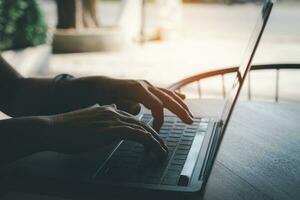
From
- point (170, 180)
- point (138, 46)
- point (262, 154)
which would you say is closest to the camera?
point (170, 180)

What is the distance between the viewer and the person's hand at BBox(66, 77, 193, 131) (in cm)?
142

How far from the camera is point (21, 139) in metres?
1.13

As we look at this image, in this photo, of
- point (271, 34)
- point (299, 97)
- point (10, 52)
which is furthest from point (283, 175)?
point (271, 34)

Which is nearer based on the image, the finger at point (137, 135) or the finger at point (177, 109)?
the finger at point (137, 135)

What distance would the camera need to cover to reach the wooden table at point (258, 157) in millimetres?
1070

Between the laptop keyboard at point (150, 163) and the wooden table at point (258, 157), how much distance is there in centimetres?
6

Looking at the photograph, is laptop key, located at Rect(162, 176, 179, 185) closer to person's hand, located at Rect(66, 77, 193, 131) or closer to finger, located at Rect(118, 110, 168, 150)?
finger, located at Rect(118, 110, 168, 150)

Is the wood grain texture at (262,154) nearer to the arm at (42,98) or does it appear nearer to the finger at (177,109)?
the finger at (177,109)

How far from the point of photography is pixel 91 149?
114 centimetres

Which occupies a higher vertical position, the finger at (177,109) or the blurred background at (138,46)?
the finger at (177,109)

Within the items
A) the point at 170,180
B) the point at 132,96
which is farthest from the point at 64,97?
the point at 170,180

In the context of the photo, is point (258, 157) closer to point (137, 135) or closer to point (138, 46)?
point (137, 135)

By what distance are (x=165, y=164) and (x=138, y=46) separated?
7.99m

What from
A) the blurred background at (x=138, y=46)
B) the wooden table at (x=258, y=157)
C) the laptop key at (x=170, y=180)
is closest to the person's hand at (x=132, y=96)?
the wooden table at (x=258, y=157)
